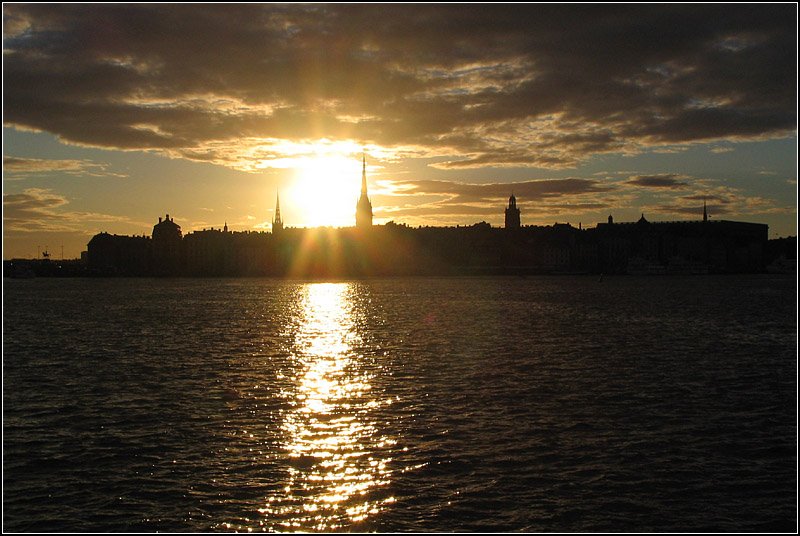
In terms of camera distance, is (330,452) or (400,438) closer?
(330,452)

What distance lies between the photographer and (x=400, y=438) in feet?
73.8

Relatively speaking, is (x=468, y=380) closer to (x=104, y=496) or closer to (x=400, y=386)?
(x=400, y=386)

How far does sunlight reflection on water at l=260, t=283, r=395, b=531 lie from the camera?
16734mm

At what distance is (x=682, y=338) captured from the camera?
52219mm

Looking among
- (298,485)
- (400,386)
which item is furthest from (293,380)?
(298,485)

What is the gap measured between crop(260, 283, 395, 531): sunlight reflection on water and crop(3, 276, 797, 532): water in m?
0.07

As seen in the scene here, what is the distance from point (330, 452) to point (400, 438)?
2287 millimetres

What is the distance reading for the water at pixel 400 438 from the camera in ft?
55.5

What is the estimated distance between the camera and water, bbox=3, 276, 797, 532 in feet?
55.5

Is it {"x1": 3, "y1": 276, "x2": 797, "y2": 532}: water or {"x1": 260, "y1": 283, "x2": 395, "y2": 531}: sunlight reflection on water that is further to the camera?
Result: {"x1": 3, "y1": 276, "x2": 797, "y2": 532}: water

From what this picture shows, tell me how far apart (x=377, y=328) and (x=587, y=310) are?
3058cm

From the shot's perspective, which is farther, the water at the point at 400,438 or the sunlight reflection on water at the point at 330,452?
the water at the point at 400,438

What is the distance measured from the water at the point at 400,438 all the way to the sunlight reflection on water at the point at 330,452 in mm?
68

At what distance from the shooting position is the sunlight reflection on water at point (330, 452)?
54.9 feet
